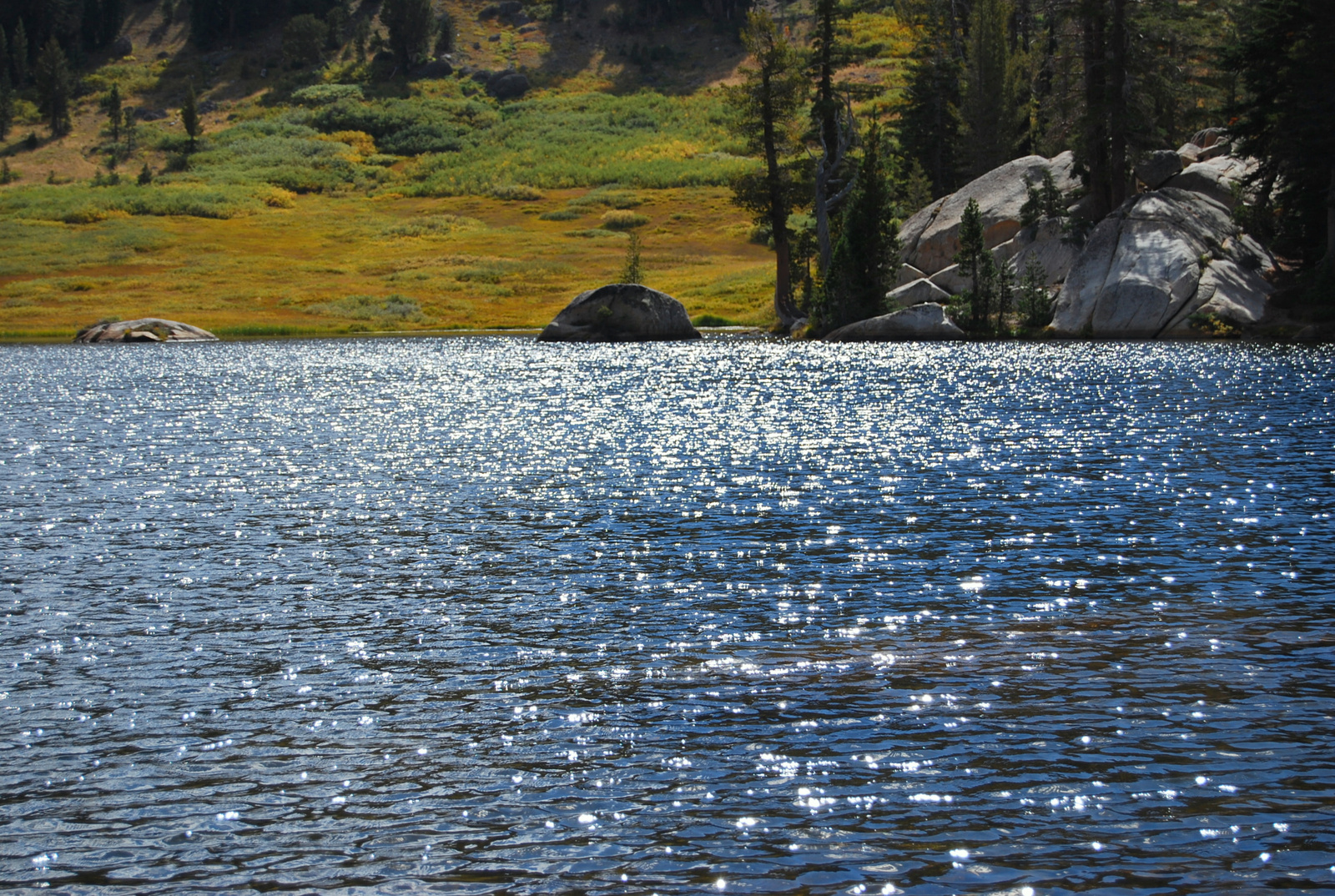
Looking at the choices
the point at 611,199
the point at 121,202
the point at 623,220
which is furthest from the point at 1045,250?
the point at 121,202

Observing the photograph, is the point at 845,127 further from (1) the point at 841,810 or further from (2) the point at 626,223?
(1) the point at 841,810

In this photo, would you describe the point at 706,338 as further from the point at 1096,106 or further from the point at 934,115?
the point at 934,115

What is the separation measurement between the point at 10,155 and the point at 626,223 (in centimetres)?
10279

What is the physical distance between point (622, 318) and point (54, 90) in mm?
149606

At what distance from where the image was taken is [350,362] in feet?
201

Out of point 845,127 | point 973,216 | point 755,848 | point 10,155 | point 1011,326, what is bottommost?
point 755,848

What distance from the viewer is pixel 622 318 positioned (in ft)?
242

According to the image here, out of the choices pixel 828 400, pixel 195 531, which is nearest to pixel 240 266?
pixel 828 400

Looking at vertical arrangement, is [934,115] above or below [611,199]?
below

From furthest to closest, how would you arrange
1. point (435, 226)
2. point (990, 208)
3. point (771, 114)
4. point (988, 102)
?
point (435, 226) → point (988, 102) → point (771, 114) → point (990, 208)

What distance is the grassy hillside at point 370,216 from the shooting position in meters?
95.3

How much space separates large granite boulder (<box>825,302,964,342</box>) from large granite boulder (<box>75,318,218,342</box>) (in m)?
46.7

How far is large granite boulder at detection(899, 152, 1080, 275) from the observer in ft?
236

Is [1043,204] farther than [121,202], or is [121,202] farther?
[121,202]
